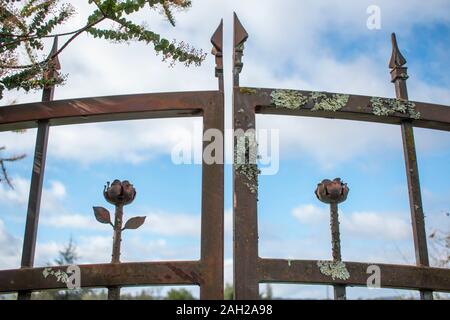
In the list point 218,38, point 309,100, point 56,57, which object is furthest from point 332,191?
point 56,57

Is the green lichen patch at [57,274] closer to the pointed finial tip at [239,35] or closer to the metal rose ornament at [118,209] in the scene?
the metal rose ornament at [118,209]

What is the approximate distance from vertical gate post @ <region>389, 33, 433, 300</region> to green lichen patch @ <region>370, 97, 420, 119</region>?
39 mm

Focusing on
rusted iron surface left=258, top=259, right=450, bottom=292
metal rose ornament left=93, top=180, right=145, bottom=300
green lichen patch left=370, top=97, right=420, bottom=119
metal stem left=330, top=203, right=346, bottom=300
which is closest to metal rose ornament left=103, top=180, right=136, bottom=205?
metal rose ornament left=93, top=180, right=145, bottom=300

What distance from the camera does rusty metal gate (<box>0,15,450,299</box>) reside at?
6.27ft

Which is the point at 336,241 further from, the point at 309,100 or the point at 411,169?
the point at 309,100

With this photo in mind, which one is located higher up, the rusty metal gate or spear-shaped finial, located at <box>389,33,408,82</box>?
spear-shaped finial, located at <box>389,33,408,82</box>

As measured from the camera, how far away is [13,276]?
196cm

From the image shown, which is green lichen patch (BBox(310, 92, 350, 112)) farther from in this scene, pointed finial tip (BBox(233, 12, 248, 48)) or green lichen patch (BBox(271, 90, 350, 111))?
pointed finial tip (BBox(233, 12, 248, 48))

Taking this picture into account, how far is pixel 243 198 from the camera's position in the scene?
6.52ft
